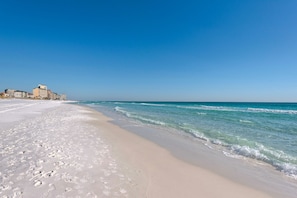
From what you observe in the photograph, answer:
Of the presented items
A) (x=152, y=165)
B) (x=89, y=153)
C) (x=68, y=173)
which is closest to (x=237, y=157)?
(x=152, y=165)

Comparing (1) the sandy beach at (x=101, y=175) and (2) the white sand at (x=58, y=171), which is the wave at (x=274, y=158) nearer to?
(1) the sandy beach at (x=101, y=175)

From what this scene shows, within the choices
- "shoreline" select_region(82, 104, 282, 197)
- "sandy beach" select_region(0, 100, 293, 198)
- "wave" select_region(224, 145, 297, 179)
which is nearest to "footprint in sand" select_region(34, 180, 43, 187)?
"sandy beach" select_region(0, 100, 293, 198)

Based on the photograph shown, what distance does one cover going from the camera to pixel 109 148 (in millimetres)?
7352

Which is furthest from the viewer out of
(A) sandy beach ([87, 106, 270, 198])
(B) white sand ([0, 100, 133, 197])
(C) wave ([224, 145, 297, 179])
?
(C) wave ([224, 145, 297, 179])

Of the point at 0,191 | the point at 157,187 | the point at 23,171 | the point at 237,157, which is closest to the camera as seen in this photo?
the point at 0,191

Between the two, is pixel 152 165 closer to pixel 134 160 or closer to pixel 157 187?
pixel 134 160

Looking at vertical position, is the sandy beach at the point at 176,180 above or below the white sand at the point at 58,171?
below

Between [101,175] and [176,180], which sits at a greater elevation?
[101,175]

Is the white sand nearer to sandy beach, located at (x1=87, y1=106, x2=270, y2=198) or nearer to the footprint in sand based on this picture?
the footprint in sand

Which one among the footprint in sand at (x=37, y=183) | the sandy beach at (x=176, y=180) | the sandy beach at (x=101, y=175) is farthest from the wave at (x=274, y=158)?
the footprint in sand at (x=37, y=183)

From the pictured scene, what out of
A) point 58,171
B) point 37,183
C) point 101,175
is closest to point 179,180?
point 101,175

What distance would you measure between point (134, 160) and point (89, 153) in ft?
5.32

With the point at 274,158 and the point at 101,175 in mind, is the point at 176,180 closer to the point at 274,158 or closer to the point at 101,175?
the point at 101,175

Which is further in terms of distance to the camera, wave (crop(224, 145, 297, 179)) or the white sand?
wave (crop(224, 145, 297, 179))
